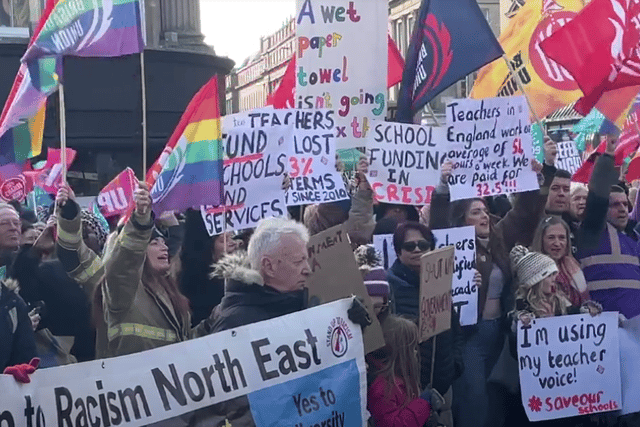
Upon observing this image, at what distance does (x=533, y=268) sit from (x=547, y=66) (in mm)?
2521

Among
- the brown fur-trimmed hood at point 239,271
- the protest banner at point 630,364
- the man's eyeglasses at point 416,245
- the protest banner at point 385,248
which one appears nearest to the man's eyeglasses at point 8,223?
the brown fur-trimmed hood at point 239,271

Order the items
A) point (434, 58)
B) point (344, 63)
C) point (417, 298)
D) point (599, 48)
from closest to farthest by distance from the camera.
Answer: point (417, 298) → point (599, 48) → point (434, 58) → point (344, 63)

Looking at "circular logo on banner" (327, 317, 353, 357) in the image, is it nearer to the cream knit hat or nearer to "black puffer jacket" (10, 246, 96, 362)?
"black puffer jacket" (10, 246, 96, 362)

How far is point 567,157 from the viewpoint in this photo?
10.2 meters

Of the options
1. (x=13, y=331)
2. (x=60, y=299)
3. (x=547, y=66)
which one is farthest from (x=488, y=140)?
(x=13, y=331)

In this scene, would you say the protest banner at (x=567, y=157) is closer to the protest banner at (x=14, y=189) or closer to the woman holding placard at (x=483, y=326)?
the woman holding placard at (x=483, y=326)

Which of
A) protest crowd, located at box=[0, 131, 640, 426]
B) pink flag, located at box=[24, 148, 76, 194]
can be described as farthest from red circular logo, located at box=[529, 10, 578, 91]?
pink flag, located at box=[24, 148, 76, 194]

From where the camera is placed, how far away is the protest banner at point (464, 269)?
615cm

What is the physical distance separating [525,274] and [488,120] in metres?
1.65

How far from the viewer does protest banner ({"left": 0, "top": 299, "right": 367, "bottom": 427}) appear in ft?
12.6

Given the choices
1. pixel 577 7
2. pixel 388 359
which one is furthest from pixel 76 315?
pixel 577 7

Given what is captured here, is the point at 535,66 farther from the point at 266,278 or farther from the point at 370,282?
the point at 266,278

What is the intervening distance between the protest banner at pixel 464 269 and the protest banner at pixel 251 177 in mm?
1168

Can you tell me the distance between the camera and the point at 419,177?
7484mm
